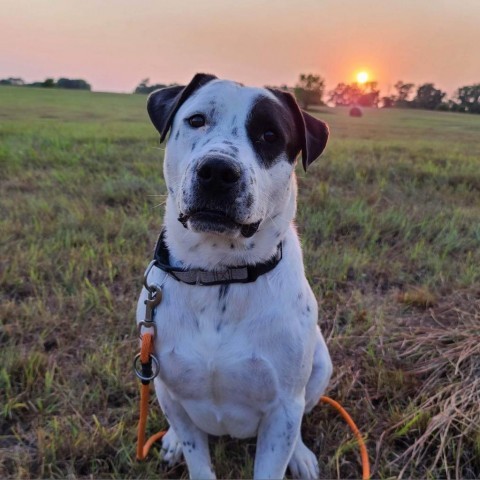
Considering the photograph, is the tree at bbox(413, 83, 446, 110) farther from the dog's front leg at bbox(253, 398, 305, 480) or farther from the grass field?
the dog's front leg at bbox(253, 398, 305, 480)

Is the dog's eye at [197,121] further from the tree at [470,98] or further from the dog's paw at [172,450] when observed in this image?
the tree at [470,98]

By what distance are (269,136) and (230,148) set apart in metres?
0.26

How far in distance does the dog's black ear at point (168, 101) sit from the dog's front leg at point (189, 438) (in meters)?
1.11

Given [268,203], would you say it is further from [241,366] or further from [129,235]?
[129,235]

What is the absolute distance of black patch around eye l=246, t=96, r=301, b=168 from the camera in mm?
1985

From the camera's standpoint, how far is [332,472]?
2.33 m

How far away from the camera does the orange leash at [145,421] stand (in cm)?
200

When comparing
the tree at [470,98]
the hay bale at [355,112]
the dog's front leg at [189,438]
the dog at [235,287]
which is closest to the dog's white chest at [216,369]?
the dog at [235,287]

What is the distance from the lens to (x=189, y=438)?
7.12ft

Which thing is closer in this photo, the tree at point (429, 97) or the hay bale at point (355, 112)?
the tree at point (429, 97)

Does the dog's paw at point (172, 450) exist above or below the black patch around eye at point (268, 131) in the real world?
below

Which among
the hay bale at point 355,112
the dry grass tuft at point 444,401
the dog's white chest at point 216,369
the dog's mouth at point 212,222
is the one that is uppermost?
the hay bale at point 355,112

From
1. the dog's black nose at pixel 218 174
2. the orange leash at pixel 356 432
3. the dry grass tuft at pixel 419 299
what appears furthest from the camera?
the dry grass tuft at pixel 419 299

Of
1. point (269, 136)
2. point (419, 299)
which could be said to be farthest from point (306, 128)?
point (419, 299)
